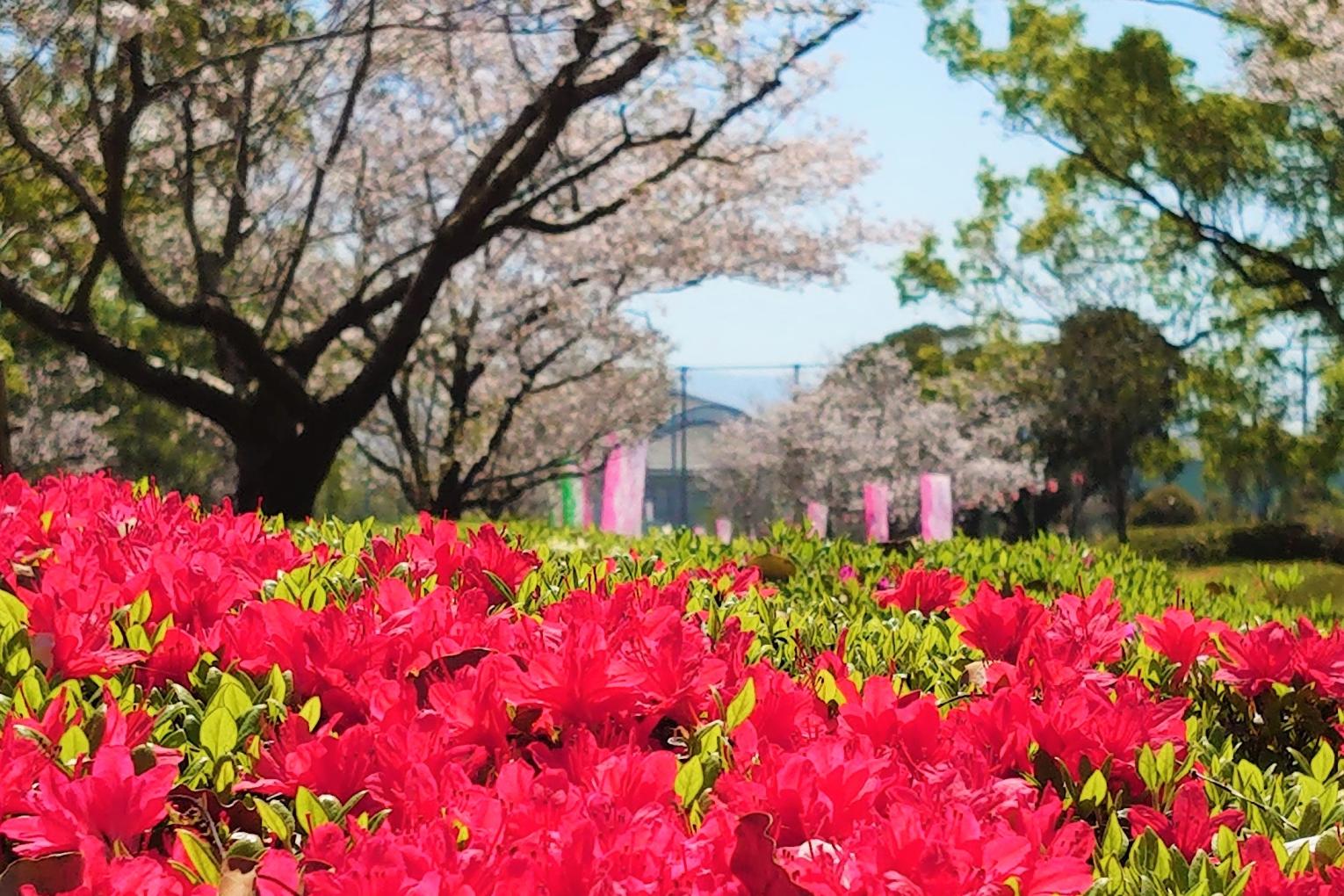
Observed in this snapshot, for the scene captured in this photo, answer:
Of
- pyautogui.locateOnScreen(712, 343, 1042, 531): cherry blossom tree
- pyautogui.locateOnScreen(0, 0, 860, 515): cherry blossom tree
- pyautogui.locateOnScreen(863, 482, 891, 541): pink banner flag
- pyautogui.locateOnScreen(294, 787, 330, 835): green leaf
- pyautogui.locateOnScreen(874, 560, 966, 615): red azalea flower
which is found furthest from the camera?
pyautogui.locateOnScreen(712, 343, 1042, 531): cherry blossom tree

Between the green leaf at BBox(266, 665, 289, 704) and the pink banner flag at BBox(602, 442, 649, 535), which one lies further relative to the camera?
the pink banner flag at BBox(602, 442, 649, 535)

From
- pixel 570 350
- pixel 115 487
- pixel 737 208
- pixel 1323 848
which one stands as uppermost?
pixel 737 208

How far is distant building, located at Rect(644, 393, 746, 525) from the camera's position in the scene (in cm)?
3241

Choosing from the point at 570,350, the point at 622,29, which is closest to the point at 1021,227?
the point at 570,350

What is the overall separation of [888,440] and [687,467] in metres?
5.71

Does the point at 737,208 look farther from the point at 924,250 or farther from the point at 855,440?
the point at 855,440

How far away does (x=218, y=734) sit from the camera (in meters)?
1.61

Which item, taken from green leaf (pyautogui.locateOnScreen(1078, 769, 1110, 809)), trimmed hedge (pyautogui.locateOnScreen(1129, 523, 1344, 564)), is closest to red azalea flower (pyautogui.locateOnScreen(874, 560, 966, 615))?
green leaf (pyautogui.locateOnScreen(1078, 769, 1110, 809))

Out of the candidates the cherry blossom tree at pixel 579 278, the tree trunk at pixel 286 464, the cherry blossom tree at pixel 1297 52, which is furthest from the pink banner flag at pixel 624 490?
the cherry blossom tree at pixel 1297 52

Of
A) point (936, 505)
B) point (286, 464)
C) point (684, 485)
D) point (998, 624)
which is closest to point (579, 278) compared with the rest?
point (936, 505)

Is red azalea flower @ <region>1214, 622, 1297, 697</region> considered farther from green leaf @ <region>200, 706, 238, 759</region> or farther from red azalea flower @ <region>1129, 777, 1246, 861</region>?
green leaf @ <region>200, 706, 238, 759</region>

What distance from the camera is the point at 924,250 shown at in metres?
27.2

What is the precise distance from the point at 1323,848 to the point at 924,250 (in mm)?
26415

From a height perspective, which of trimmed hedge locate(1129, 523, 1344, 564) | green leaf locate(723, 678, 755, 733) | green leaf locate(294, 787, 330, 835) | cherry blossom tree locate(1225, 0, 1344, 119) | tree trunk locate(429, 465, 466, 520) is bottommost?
trimmed hedge locate(1129, 523, 1344, 564)
